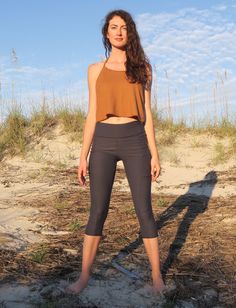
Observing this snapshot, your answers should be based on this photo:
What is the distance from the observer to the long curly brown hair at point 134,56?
3.26m

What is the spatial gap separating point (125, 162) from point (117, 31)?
3.16 ft

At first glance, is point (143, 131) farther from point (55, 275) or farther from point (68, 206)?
point (68, 206)

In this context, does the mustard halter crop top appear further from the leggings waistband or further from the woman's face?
the woman's face

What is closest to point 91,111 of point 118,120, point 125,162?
point 118,120

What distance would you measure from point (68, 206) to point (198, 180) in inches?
111

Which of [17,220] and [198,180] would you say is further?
[198,180]

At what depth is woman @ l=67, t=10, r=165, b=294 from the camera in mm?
3240

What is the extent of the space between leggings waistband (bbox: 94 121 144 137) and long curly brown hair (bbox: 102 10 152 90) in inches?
12.6

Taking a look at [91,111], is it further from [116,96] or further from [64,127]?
[64,127]

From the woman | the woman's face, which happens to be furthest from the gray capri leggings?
the woman's face

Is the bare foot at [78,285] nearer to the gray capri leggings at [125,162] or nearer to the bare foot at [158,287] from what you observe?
the gray capri leggings at [125,162]

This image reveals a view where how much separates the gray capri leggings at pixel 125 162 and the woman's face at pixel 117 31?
61 cm

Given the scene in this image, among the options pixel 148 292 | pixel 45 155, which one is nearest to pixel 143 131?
pixel 148 292

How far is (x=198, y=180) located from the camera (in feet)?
26.1
